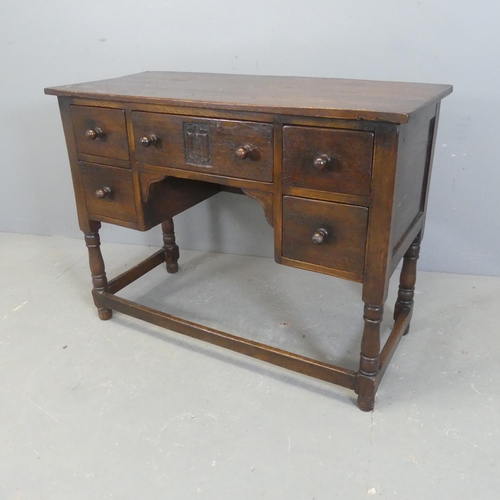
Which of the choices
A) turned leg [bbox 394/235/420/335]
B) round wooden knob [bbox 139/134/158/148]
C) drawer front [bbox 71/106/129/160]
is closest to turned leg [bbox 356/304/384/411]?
turned leg [bbox 394/235/420/335]

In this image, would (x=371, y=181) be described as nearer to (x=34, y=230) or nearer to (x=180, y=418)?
(x=180, y=418)

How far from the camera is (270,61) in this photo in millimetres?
2361

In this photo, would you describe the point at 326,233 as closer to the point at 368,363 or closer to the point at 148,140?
the point at 368,363

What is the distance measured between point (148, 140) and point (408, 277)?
1118mm

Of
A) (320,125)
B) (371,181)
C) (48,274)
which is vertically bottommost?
(48,274)

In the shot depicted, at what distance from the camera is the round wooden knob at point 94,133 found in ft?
5.97

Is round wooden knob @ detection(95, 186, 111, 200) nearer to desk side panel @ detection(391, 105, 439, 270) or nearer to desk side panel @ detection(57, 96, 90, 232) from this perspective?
desk side panel @ detection(57, 96, 90, 232)

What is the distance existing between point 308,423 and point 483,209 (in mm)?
1399

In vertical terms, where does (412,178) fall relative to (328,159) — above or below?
below

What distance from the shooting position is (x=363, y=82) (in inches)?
74.3

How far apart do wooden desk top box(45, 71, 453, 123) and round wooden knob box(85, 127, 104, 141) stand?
0.12 metres

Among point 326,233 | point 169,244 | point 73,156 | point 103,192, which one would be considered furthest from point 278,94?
point 169,244

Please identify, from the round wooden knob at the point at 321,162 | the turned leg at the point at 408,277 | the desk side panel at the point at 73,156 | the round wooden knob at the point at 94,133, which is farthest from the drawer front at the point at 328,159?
the desk side panel at the point at 73,156

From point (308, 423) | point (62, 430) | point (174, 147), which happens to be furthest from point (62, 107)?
point (308, 423)
